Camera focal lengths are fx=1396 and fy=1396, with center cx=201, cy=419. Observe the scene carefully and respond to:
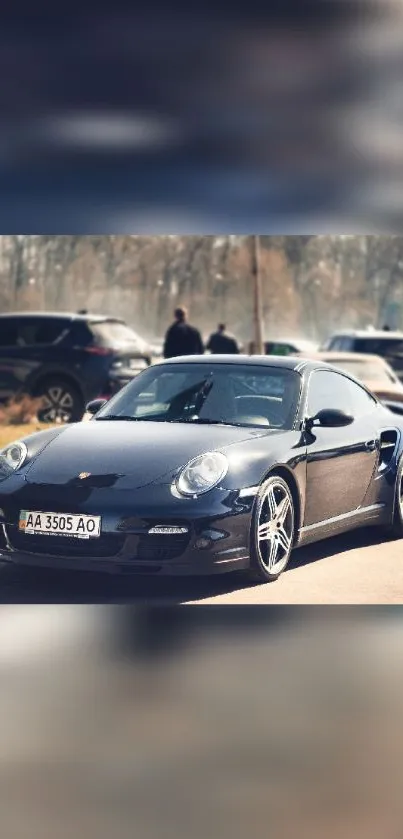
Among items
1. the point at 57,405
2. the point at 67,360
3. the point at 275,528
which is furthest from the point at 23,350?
the point at 275,528

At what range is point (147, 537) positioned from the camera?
261 inches

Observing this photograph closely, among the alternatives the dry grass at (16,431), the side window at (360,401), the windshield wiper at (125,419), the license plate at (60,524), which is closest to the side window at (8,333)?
the dry grass at (16,431)

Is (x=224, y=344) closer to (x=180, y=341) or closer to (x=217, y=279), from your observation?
(x=180, y=341)

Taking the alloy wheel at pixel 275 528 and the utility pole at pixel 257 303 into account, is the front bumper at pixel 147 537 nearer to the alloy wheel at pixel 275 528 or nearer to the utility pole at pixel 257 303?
the alloy wheel at pixel 275 528

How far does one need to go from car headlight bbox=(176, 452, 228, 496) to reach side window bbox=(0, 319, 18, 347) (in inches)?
463

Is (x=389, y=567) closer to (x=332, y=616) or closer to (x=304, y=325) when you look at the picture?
(x=332, y=616)

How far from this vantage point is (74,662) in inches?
180

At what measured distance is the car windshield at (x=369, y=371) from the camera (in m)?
14.0

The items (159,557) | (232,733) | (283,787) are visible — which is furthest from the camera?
(159,557)

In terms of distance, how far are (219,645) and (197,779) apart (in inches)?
63.2

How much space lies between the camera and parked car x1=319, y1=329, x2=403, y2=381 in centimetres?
1994

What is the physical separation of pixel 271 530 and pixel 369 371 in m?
7.27

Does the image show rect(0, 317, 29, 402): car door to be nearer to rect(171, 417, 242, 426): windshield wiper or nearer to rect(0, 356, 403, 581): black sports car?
rect(0, 356, 403, 581): black sports car

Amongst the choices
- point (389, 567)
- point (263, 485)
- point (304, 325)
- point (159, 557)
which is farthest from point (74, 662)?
point (304, 325)
